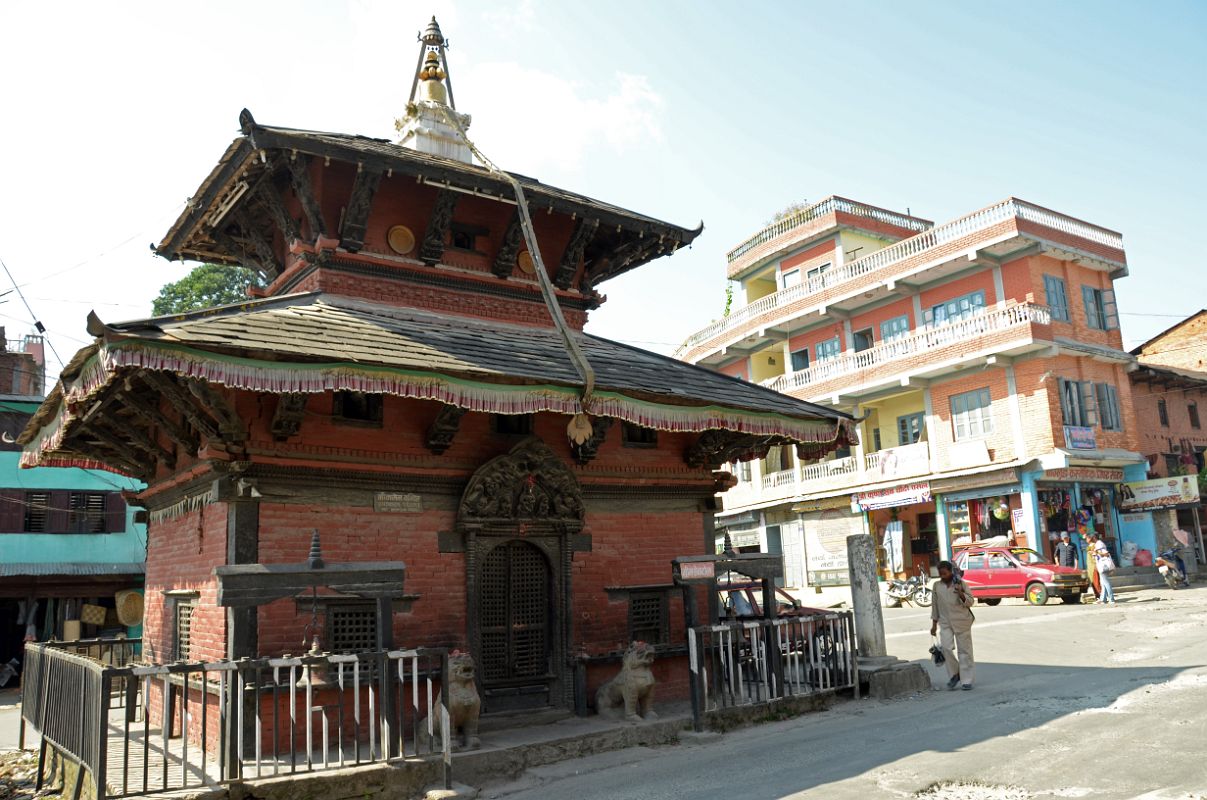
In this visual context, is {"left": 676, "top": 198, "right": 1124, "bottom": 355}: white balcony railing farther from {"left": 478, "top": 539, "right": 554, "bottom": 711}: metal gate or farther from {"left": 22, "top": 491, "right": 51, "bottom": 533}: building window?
{"left": 22, "top": 491, "right": 51, "bottom": 533}: building window

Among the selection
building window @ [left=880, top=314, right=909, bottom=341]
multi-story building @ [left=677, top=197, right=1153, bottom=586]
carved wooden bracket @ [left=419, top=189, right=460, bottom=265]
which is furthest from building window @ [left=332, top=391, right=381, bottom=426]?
building window @ [left=880, top=314, right=909, bottom=341]

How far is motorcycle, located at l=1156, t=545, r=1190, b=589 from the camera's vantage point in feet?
Answer: 93.2

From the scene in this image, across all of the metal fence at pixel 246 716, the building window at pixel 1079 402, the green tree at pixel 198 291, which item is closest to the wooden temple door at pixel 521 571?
the metal fence at pixel 246 716

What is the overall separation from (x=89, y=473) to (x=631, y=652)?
76.8ft

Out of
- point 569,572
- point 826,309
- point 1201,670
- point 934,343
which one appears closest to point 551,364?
point 569,572

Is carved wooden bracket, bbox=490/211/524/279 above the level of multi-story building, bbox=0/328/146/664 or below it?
above

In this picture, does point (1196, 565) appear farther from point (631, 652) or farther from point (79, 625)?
point (79, 625)

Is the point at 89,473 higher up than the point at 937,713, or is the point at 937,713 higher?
the point at 89,473

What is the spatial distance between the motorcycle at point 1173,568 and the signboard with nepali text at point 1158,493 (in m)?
1.61

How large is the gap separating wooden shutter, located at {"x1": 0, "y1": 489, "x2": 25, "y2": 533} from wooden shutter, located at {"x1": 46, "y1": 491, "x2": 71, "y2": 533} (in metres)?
0.68

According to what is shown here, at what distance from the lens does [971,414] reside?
32.2 m

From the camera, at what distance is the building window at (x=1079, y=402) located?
99.6ft

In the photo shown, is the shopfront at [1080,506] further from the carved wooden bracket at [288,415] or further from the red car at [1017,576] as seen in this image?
the carved wooden bracket at [288,415]

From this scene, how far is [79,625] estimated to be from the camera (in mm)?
26688
